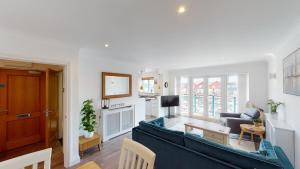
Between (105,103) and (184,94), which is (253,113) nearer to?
(184,94)

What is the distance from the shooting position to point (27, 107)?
131 inches

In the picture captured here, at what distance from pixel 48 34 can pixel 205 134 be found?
389 centimetres

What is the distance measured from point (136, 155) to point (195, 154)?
938mm

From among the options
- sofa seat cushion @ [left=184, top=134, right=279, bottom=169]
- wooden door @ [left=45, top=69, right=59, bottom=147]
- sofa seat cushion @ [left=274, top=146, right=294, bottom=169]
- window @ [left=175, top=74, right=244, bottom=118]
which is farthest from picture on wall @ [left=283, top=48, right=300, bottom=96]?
wooden door @ [left=45, top=69, right=59, bottom=147]

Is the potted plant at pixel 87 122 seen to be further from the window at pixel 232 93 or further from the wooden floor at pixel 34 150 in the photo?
the window at pixel 232 93

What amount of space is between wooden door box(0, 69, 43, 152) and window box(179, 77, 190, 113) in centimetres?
546

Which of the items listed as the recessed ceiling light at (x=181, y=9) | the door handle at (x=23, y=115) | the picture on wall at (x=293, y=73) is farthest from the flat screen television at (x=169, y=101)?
the recessed ceiling light at (x=181, y=9)

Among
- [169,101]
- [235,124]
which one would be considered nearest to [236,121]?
[235,124]

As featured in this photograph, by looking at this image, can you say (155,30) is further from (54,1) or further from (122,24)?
(54,1)

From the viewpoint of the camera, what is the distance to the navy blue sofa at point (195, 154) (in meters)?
1.45

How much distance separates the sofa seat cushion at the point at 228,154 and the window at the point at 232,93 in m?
4.30

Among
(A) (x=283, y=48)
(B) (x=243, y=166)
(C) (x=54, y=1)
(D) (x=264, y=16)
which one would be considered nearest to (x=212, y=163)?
(B) (x=243, y=166)

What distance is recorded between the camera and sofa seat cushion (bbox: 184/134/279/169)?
141cm

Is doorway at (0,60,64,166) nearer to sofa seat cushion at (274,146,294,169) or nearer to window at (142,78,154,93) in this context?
sofa seat cushion at (274,146,294,169)
